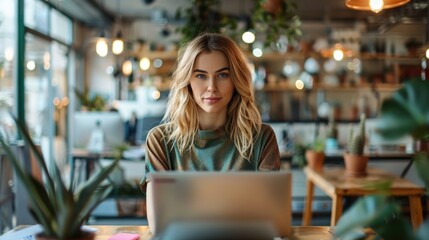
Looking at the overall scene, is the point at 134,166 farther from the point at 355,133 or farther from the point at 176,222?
the point at 176,222

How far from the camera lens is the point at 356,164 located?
3.24 metres

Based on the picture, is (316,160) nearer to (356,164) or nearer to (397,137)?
(356,164)

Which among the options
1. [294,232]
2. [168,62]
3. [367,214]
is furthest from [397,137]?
[168,62]

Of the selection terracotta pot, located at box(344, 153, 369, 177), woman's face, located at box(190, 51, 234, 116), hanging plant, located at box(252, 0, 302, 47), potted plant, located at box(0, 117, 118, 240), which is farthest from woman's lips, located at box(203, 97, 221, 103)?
hanging plant, located at box(252, 0, 302, 47)

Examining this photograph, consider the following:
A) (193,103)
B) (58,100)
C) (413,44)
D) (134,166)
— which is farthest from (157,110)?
(413,44)

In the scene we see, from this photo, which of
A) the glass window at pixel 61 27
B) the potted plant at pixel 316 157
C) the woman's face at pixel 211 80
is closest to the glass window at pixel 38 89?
the glass window at pixel 61 27

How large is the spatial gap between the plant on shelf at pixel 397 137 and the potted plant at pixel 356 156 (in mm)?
2275

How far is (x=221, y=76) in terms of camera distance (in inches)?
Answer: 70.4

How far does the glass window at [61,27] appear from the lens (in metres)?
6.90

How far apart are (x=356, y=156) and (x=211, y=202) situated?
7.72 feet

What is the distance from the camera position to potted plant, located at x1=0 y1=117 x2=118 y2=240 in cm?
106

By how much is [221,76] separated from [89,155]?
3.07 metres

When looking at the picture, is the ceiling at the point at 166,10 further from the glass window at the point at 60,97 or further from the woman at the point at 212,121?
the woman at the point at 212,121

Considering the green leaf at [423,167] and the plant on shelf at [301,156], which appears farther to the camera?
the plant on shelf at [301,156]
